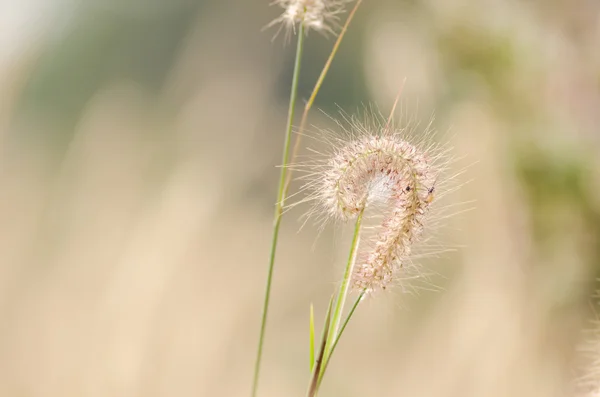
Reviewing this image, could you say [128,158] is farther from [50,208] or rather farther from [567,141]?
[567,141]

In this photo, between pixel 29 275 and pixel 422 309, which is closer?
pixel 29 275

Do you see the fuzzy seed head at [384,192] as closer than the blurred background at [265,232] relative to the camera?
Yes

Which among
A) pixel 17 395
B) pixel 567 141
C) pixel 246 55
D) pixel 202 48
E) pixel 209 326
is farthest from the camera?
pixel 246 55

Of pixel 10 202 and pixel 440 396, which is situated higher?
pixel 10 202

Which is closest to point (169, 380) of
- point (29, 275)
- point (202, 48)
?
point (29, 275)

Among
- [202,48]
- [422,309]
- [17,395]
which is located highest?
[202,48]

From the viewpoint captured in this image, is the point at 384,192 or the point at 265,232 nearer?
the point at 384,192

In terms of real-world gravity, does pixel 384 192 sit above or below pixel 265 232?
below

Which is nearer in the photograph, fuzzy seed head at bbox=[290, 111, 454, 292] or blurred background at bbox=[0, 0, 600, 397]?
fuzzy seed head at bbox=[290, 111, 454, 292]
